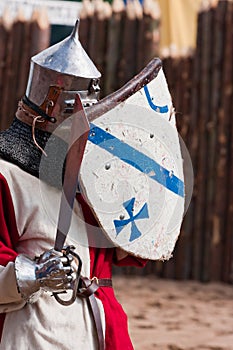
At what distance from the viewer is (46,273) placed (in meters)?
2.03

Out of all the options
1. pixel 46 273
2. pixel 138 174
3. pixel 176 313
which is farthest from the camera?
pixel 176 313

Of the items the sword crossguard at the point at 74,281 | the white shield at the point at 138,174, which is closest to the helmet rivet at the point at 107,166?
the white shield at the point at 138,174

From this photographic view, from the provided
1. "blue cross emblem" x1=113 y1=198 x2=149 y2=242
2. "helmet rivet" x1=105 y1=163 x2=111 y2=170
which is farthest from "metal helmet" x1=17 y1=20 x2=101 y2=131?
"blue cross emblem" x1=113 y1=198 x2=149 y2=242

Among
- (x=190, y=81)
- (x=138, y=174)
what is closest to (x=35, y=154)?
(x=138, y=174)

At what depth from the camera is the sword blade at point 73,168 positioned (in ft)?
6.97

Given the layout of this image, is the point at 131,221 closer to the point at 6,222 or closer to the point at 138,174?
the point at 138,174

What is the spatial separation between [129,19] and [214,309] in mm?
3424

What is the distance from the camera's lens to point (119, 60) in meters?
8.04

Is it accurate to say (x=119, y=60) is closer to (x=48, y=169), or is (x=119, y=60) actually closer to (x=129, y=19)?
(x=129, y=19)

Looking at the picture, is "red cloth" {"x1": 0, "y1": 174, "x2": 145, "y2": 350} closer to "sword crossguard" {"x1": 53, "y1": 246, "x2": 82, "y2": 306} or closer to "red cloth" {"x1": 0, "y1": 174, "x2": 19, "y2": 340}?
"red cloth" {"x1": 0, "y1": 174, "x2": 19, "y2": 340}

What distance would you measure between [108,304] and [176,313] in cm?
343

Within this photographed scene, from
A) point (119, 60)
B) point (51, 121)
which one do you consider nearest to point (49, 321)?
point (51, 121)

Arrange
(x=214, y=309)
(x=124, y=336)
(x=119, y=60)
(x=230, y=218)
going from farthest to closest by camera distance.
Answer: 1. (x=119, y=60)
2. (x=230, y=218)
3. (x=214, y=309)
4. (x=124, y=336)

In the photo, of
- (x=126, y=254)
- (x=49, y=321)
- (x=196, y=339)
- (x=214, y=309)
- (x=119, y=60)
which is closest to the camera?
(x=49, y=321)
